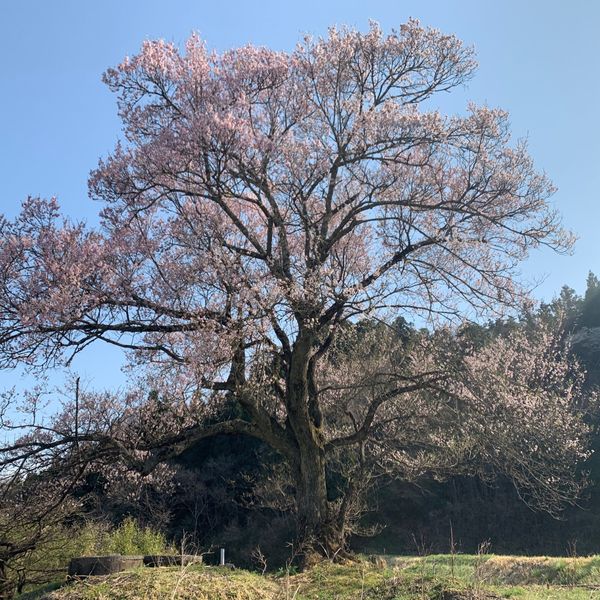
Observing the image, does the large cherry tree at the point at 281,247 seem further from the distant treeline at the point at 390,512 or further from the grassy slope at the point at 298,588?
the distant treeline at the point at 390,512

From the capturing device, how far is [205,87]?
8375mm

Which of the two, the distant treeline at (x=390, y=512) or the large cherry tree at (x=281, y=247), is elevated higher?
the large cherry tree at (x=281, y=247)

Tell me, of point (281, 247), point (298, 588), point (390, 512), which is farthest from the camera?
point (390, 512)

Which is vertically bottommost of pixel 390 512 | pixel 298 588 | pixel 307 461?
pixel 390 512

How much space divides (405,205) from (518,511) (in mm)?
23599

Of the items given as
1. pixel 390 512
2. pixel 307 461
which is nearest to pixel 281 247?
pixel 307 461

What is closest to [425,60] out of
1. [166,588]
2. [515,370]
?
[515,370]

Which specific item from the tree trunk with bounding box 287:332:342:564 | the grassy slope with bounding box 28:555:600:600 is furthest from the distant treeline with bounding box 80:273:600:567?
the grassy slope with bounding box 28:555:600:600

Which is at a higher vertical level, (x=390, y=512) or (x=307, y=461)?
(x=307, y=461)

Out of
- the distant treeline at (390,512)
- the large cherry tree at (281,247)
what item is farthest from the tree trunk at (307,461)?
the distant treeline at (390,512)

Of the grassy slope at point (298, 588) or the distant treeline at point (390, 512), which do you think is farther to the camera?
the distant treeline at point (390, 512)

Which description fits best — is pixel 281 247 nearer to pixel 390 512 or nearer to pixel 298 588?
pixel 298 588

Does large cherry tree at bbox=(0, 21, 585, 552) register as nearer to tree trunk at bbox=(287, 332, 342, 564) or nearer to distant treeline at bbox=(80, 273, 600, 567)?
tree trunk at bbox=(287, 332, 342, 564)

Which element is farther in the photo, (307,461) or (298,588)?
(307,461)
